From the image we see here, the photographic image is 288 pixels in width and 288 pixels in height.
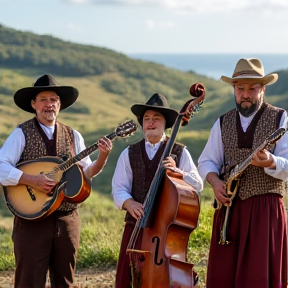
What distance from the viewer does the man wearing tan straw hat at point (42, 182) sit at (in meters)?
5.97

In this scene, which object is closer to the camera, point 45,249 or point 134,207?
point 134,207

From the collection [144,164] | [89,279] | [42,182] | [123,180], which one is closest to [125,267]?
[123,180]

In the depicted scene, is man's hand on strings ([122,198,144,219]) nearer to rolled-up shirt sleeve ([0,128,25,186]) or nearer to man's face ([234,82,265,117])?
rolled-up shirt sleeve ([0,128,25,186])

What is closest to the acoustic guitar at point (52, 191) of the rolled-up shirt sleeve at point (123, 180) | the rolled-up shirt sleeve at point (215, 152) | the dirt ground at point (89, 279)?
the rolled-up shirt sleeve at point (123, 180)

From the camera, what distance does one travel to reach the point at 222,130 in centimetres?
595

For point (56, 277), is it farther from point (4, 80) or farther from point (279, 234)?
point (4, 80)

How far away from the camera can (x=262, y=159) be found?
17.7ft

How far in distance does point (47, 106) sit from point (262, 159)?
1.77 metres

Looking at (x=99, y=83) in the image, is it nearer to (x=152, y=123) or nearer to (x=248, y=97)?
(x=152, y=123)

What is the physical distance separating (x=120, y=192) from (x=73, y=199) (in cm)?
37

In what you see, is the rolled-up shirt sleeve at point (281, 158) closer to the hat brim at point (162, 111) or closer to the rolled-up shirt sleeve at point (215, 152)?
the rolled-up shirt sleeve at point (215, 152)

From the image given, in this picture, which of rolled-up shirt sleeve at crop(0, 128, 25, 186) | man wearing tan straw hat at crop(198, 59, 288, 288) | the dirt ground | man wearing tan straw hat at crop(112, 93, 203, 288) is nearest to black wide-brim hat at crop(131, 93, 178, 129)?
man wearing tan straw hat at crop(112, 93, 203, 288)

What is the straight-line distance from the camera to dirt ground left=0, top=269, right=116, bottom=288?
24.9 ft

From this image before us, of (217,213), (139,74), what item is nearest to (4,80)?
(139,74)
